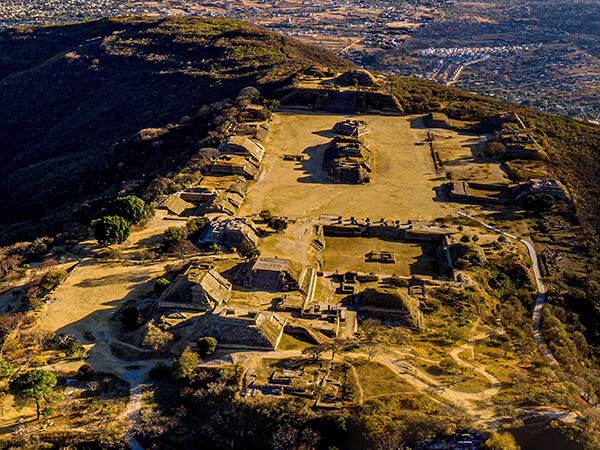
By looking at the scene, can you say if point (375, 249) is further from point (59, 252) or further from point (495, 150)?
point (59, 252)

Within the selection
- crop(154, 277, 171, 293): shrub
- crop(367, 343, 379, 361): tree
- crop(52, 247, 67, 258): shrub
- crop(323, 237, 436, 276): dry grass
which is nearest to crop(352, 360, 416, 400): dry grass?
crop(367, 343, 379, 361): tree

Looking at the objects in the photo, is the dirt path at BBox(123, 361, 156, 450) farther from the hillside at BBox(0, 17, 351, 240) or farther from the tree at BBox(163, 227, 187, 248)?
the hillside at BBox(0, 17, 351, 240)

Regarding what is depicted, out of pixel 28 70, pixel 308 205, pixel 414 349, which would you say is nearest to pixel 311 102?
pixel 308 205

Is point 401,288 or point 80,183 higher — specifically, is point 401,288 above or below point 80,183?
above

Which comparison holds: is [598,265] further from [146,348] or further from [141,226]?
[141,226]

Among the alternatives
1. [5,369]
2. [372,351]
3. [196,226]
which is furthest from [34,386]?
[196,226]

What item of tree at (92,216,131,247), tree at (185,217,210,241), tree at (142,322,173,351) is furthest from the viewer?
tree at (185,217,210,241)

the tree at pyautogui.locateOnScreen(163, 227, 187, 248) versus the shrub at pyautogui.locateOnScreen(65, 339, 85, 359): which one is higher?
the tree at pyautogui.locateOnScreen(163, 227, 187, 248)
